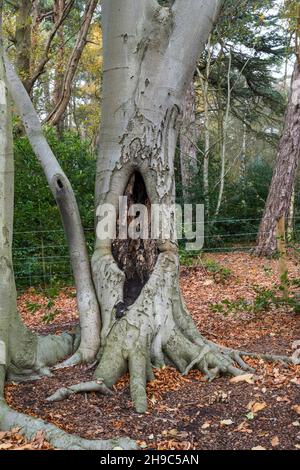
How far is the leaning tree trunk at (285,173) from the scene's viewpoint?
11.1m

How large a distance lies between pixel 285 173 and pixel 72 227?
7963 mm

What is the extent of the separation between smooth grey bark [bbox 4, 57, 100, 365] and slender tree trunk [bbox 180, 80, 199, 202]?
892 centimetres

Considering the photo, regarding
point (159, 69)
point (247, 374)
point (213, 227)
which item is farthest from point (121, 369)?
point (213, 227)

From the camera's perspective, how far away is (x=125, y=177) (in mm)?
4387

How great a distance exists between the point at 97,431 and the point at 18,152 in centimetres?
704

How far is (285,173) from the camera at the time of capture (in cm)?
1124

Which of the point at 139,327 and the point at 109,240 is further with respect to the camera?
the point at 109,240

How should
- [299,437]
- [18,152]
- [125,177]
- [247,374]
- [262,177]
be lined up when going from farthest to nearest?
1. [262,177]
2. [18,152]
3. [125,177]
4. [247,374]
5. [299,437]

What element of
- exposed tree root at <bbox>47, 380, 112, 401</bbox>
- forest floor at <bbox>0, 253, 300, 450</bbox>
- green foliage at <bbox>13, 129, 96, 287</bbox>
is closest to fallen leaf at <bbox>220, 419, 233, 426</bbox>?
forest floor at <bbox>0, 253, 300, 450</bbox>

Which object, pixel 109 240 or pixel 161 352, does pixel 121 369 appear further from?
pixel 109 240

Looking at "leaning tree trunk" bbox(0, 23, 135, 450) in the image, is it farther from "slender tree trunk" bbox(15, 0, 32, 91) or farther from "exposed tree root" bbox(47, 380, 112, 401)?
"slender tree trunk" bbox(15, 0, 32, 91)

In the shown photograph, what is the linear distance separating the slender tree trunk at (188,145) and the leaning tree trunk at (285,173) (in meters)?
2.66

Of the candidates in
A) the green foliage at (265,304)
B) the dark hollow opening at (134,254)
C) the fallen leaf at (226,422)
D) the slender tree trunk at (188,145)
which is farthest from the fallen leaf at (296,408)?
the slender tree trunk at (188,145)

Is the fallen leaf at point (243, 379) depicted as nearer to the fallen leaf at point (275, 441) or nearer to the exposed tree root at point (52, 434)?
the fallen leaf at point (275, 441)
